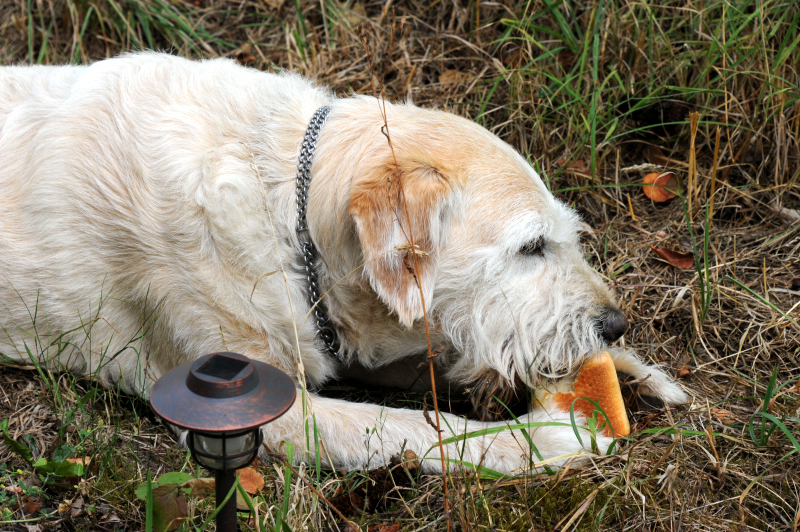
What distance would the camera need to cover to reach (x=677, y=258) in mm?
3766

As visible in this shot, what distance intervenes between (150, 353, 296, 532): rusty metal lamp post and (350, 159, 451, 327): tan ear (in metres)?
0.78

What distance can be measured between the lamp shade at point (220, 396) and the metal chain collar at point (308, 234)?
907mm

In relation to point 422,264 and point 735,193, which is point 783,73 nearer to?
point 735,193

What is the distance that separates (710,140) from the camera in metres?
4.13

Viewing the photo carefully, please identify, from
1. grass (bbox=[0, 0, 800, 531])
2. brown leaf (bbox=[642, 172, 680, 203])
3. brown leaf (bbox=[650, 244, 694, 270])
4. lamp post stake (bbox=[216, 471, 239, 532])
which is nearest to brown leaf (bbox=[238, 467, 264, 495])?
grass (bbox=[0, 0, 800, 531])

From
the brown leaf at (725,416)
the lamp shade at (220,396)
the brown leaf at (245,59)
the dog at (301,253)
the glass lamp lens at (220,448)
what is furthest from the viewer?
the brown leaf at (245,59)

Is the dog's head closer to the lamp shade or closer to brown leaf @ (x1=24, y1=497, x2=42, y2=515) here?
the lamp shade

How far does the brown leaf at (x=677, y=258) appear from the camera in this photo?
3727 mm

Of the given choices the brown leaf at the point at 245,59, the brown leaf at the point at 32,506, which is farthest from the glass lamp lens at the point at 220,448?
the brown leaf at the point at 245,59

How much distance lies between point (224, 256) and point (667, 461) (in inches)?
72.4

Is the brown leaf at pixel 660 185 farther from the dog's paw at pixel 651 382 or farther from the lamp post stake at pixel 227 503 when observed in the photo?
the lamp post stake at pixel 227 503

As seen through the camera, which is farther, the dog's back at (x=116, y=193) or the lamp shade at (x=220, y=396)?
the dog's back at (x=116, y=193)

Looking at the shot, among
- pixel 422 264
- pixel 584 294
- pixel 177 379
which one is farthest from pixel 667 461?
pixel 177 379

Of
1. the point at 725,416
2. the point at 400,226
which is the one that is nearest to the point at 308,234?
the point at 400,226
